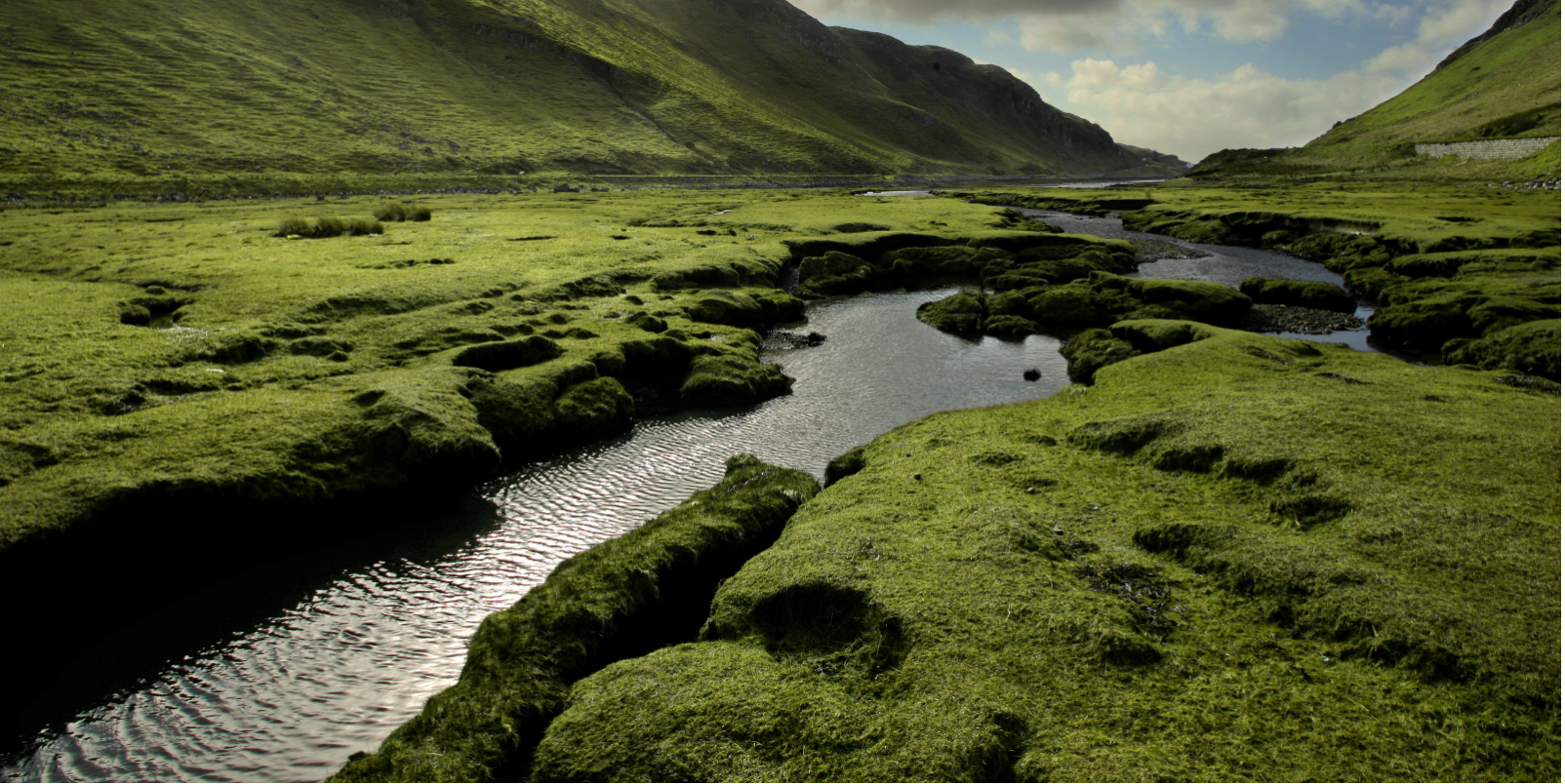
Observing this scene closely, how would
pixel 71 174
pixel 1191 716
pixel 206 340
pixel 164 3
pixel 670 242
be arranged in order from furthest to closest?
1. pixel 164 3
2. pixel 71 174
3. pixel 670 242
4. pixel 206 340
5. pixel 1191 716

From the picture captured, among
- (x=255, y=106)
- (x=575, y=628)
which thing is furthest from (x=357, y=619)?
(x=255, y=106)

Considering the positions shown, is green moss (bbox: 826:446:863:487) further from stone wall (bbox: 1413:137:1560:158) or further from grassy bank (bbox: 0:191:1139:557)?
stone wall (bbox: 1413:137:1560:158)

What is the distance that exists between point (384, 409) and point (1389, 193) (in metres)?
139

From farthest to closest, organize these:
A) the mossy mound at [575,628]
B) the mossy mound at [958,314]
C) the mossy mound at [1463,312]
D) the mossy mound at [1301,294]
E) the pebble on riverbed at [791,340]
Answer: the mossy mound at [1301,294]
the mossy mound at [958,314]
the pebble on riverbed at [791,340]
the mossy mound at [1463,312]
the mossy mound at [575,628]

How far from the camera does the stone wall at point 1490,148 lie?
12675 centimetres

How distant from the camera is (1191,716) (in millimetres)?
9602

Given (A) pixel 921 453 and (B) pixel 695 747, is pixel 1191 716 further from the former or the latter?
(A) pixel 921 453

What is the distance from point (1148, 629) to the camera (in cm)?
1162

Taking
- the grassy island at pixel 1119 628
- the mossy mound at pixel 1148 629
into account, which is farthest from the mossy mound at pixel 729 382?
the mossy mound at pixel 1148 629

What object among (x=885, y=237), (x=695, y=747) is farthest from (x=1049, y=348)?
(x=695, y=747)

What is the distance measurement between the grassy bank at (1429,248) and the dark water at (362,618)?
2548 cm

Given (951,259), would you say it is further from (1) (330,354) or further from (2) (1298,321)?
(1) (330,354)

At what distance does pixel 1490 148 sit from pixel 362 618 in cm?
20010

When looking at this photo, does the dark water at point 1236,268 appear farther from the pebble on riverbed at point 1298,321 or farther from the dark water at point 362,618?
the dark water at point 362,618
